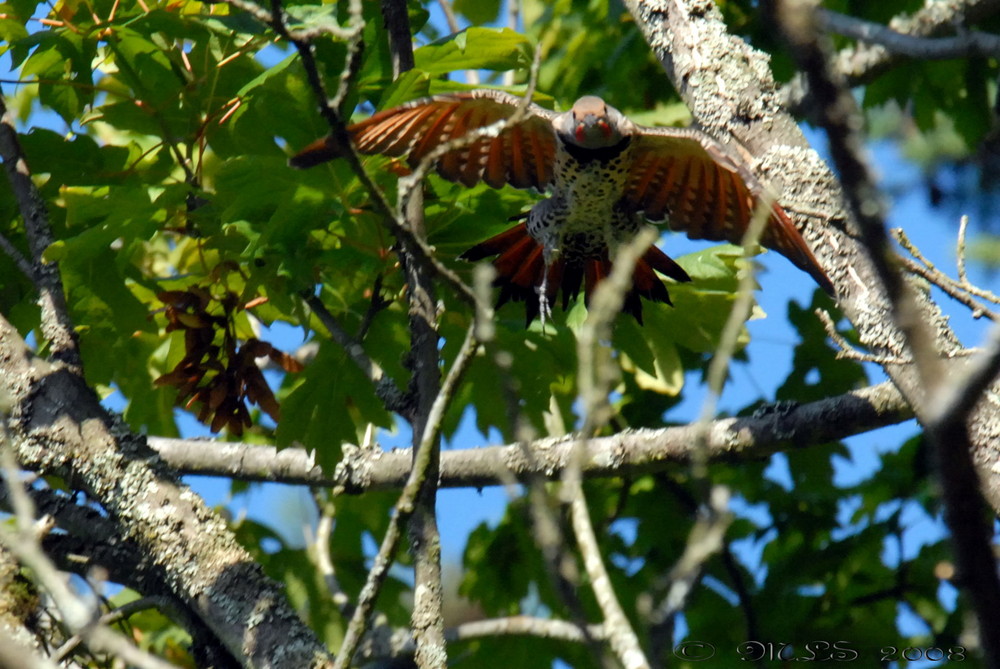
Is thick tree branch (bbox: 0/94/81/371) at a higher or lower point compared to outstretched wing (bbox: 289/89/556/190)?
lower

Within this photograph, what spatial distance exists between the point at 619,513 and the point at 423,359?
1953mm

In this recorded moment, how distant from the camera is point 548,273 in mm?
3520

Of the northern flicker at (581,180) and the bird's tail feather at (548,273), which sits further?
the bird's tail feather at (548,273)

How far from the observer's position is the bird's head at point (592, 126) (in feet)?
11.6

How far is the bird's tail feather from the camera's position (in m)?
3.31

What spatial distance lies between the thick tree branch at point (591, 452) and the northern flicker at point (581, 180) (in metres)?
0.45

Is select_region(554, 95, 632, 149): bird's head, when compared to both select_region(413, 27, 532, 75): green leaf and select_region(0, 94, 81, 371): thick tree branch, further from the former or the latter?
select_region(0, 94, 81, 371): thick tree branch

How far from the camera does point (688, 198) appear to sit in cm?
374

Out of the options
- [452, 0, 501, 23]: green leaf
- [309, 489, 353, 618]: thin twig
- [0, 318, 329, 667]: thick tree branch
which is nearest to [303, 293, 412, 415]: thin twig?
[0, 318, 329, 667]: thick tree branch

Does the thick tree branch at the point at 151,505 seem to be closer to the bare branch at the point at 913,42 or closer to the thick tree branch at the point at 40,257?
the thick tree branch at the point at 40,257

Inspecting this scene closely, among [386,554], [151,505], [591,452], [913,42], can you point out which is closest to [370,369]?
[151,505]

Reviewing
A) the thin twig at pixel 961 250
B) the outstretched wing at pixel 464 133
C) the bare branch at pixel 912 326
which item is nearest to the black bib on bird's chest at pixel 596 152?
the outstretched wing at pixel 464 133

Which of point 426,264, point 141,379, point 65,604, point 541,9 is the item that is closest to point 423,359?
point 426,264

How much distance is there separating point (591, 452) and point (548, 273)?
753 millimetres
